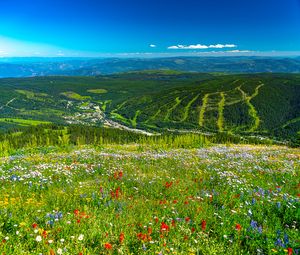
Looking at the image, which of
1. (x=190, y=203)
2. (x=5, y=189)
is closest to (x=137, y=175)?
(x=190, y=203)

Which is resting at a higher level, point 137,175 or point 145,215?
point 145,215

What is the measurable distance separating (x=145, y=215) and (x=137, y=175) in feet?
18.4

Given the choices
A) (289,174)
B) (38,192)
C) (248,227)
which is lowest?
(289,174)

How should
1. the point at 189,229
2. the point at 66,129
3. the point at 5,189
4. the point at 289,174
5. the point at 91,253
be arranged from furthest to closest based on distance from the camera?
1. the point at 66,129
2. the point at 289,174
3. the point at 5,189
4. the point at 189,229
5. the point at 91,253

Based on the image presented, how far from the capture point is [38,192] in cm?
1026

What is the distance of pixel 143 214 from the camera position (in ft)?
26.5

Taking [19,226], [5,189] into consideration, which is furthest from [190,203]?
[5,189]

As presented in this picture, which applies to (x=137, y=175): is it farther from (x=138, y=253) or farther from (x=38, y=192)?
(x=138, y=253)

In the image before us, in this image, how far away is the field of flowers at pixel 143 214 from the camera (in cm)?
608

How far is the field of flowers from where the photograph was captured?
19.9 ft

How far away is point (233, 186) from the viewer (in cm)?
1114

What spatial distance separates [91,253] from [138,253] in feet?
3.40

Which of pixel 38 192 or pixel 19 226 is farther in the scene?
pixel 38 192

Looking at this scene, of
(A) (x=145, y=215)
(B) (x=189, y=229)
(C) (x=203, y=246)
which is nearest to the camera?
(C) (x=203, y=246)
